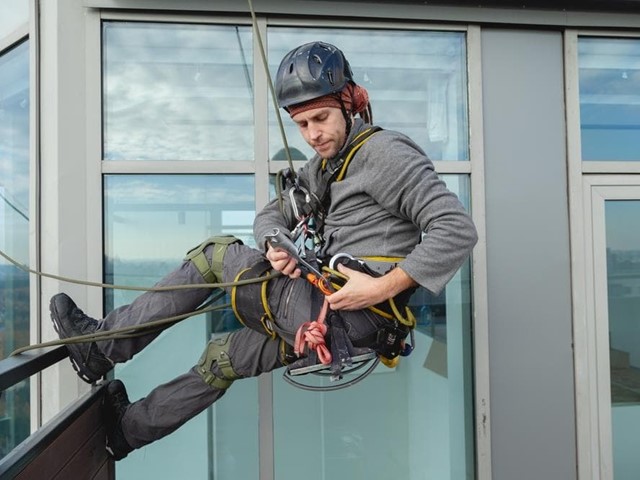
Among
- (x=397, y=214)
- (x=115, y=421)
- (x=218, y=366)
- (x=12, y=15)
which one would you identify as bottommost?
(x=115, y=421)

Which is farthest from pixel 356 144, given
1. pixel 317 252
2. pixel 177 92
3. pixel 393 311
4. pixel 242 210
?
pixel 177 92

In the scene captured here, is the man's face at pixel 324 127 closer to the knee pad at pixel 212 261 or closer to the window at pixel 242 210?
the knee pad at pixel 212 261

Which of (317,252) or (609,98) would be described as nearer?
(317,252)

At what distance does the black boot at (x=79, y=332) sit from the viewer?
1703 mm

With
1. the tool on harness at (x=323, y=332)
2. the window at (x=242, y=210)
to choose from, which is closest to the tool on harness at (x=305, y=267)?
the tool on harness at (x=323, y=332)

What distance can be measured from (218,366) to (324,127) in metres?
1.00

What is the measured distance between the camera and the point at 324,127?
5.20 feet

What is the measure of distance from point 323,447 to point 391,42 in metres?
2.03

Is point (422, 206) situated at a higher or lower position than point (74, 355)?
higher

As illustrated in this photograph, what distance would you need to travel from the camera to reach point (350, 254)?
5.25 feet

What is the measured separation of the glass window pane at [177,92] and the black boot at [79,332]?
844 mm

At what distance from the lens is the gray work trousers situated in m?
1.59

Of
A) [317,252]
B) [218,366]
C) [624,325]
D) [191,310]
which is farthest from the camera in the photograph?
[624,325]

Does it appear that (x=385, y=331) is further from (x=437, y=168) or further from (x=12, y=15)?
(x=12, y=15)
